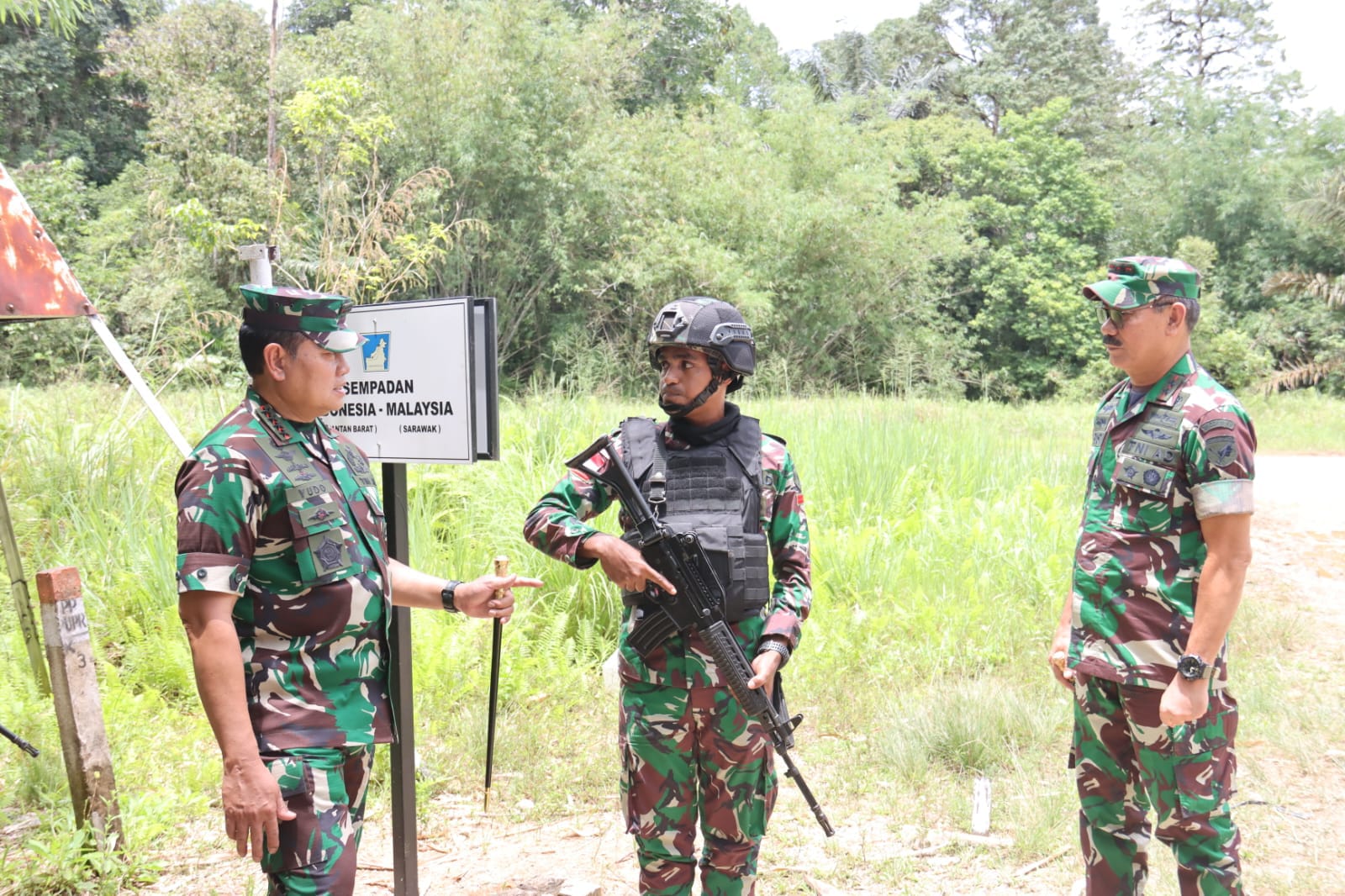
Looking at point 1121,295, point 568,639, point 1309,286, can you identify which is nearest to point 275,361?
point 1121,295

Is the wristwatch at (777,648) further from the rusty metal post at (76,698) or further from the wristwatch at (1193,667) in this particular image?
the rusty metal post at (76,698)

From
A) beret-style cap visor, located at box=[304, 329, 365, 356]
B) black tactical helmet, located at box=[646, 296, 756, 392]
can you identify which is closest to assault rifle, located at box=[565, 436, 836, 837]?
black tactical helmet, located at box=[646, 296, 756, 392]

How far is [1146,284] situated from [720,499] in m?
1.26

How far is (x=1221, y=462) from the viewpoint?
8.16ft

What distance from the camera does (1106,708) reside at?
2.72 meters

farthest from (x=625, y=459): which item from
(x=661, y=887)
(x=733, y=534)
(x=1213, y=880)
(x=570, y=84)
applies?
(x=570, y=84)

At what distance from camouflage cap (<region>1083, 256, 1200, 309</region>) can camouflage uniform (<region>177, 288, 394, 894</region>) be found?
1975mm

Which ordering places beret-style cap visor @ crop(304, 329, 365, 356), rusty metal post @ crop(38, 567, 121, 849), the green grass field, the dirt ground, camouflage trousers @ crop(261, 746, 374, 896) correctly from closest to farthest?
camouflage trousers @ crop(261, 746, 374, 896) → beret-style cap visor @ crop(304, 329, 365, 356) → rusty metal post @ crop(38, 567, 121, 849) → the dirt ground → the green grass field

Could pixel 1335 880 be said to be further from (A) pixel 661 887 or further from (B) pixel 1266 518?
(B) pixel 1266 518

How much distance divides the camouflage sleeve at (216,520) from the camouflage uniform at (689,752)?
32.0 inches

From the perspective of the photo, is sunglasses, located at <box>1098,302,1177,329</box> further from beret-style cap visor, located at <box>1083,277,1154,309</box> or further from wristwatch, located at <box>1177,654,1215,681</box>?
wristwatch, located at <box>1177,654,1215,681</box>

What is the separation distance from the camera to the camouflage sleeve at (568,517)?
261cm

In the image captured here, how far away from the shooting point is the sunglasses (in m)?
2.63

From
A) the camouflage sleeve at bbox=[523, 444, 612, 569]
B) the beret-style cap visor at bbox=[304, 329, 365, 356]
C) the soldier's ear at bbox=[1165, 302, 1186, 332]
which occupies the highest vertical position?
the soldier's ear at bbox=[1165, 302, 1186, 332]
